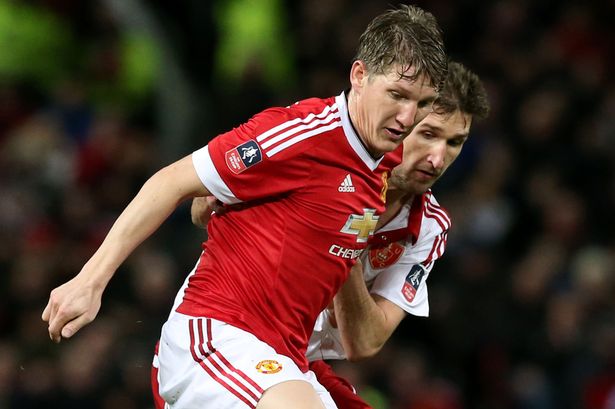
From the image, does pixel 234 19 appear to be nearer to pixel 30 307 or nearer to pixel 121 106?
pixel 121 106

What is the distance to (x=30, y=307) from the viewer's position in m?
9.02

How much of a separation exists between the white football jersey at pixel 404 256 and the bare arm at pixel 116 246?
0.97 meters

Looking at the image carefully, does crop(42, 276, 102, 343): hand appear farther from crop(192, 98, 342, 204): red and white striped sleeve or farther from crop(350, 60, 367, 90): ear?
crop(350, 60, 367, 90): ear

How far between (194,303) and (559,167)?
5388mm

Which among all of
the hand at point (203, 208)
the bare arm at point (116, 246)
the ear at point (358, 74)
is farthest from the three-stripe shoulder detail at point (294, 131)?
the hand at point (203, 208)


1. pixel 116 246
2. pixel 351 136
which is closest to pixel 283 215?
pixel 351 136

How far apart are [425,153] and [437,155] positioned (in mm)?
43

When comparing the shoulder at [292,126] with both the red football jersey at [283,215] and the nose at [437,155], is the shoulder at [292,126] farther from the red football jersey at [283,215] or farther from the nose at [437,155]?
the nose at [437,155]

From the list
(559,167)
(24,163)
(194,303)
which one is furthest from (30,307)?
(194,303)

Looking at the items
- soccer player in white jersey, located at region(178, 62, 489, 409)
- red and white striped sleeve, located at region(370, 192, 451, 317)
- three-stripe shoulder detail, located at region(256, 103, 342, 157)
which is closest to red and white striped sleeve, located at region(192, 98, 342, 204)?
three-stripe shoulder detail, located at region(256, 103, 342, 157)

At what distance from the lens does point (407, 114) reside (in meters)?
3.86

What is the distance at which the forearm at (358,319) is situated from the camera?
4355 mm

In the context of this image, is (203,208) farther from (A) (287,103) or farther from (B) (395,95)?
(A) (287,103)

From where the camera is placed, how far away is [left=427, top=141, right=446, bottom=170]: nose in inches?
174
